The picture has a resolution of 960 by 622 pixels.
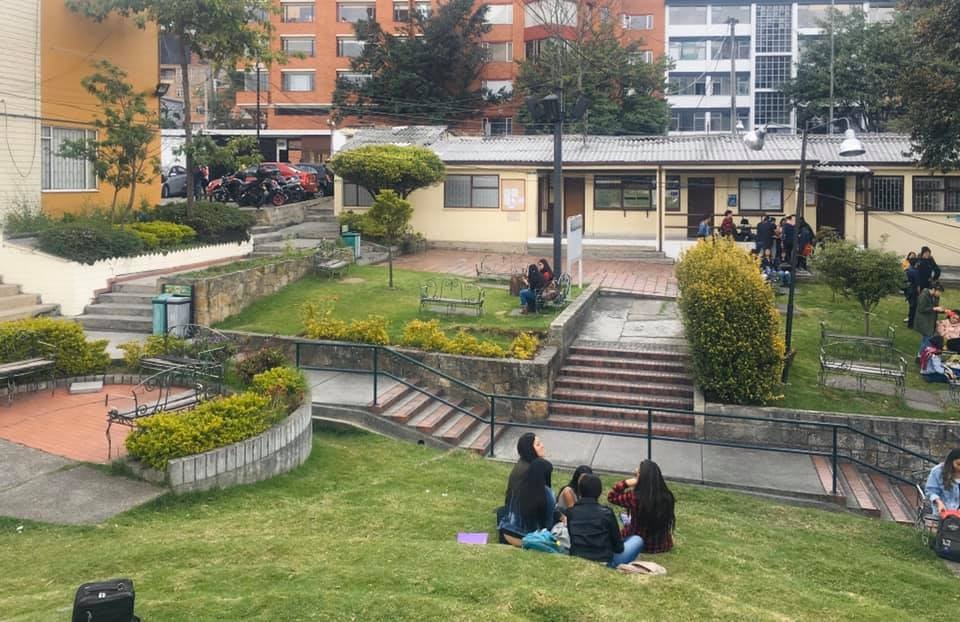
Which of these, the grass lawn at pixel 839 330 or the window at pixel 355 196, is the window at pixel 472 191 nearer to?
the window at pixel 355 196

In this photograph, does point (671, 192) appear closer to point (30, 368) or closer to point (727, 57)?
point (30, 368)

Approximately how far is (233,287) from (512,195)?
13266mm

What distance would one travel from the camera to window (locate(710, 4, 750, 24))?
62.6 m

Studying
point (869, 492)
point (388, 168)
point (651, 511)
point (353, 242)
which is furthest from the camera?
point (388, 168)

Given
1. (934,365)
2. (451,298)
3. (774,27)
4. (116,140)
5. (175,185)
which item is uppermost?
(774,27)

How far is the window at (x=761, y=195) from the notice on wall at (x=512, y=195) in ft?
23.1

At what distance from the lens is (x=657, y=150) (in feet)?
95.5

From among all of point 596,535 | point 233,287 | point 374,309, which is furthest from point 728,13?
point 596,535

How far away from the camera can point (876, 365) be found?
49.8 ft

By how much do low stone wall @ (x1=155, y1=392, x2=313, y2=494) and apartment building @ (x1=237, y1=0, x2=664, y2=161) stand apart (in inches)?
1650

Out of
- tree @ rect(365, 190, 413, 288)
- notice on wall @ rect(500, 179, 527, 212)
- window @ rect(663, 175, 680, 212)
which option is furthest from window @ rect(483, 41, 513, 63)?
tree @ rect(365, 190, 413, 288)

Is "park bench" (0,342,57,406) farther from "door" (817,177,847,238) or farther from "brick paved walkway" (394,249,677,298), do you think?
"door" (817,177,847,238)

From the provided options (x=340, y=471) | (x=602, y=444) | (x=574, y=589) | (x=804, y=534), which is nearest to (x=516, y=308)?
(x=602, y=444)

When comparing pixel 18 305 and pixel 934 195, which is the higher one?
pixel 934 195
